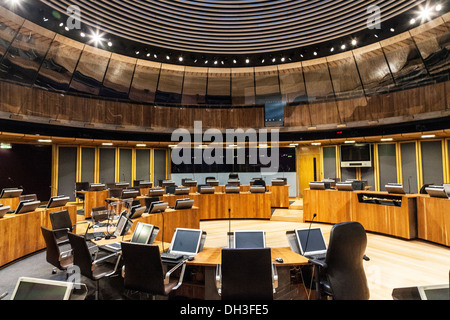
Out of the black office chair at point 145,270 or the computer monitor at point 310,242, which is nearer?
the black office chair at point 145,270

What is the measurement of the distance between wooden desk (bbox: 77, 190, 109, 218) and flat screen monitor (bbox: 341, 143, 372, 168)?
32.2ft

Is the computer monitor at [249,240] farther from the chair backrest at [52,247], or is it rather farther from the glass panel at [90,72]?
the glass panel at [90,72]

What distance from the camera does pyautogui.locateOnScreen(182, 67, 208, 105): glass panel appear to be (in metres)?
11.1

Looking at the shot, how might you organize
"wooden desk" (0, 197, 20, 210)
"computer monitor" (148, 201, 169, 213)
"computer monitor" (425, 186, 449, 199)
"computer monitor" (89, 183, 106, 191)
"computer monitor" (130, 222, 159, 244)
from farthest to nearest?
"computer monitor" (89, 183, 106, 191) → "wooden desk" (0, 197, 20, 210) → "computer monitor" (425, 186, 449, 199) → "computer monitor" (148, 201, 169, 213) → "computer monitor" (130, 222, 159, 244)

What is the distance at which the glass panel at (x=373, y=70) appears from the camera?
873 cm

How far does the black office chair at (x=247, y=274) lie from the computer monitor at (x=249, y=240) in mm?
762

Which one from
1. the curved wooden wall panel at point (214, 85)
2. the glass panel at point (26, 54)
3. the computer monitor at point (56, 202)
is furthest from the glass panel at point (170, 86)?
the computer monitor at point (56, 202)

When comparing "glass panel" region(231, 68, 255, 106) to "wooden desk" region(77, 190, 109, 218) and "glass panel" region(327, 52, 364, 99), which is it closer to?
"glass panel" region(327, 52, 364, 99)

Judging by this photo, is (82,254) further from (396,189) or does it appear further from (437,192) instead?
(437,192)

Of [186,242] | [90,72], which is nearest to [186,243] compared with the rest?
[186,242]

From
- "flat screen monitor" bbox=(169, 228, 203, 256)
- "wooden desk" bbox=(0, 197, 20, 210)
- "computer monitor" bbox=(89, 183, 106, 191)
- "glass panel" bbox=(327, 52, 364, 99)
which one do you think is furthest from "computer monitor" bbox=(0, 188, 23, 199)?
"glass panel" bbox=(327, 52, 364, 99)

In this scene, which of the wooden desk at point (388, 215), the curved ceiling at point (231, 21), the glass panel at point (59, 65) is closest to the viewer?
the wooden desk at point (388, 215)

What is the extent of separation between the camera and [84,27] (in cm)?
671
